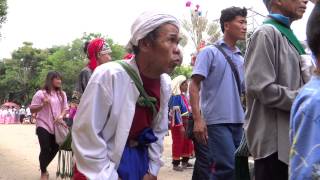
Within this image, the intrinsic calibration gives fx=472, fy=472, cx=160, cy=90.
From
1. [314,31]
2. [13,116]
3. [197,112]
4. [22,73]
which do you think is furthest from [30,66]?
[314,31]

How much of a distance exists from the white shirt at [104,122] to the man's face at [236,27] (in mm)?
1997

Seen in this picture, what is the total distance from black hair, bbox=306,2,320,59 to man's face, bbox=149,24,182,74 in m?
1.09

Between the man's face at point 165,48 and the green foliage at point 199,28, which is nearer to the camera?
the man's face at point 165,48

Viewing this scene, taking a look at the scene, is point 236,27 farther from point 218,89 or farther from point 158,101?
point 158,101

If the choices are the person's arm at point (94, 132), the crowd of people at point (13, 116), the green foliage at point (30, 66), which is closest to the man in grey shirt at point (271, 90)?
the person's arm at point (94, 132)

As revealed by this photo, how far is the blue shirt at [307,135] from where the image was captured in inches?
59.3

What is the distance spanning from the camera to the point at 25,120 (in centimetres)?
4638

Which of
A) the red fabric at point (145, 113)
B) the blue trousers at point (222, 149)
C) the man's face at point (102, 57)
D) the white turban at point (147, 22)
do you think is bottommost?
the blue trousers at point (222, 149)

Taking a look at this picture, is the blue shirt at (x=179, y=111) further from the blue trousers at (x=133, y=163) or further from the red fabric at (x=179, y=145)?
the blue trousers at (x=133, y=163)

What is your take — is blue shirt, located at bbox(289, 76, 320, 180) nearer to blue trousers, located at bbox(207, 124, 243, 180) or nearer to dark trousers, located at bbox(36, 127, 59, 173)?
blue trousers, located at bbox(207, 124, 243, 180)

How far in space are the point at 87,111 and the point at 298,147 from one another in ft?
4.22

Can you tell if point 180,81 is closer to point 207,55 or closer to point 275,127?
point 207,55

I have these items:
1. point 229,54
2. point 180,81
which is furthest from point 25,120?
point 229,54

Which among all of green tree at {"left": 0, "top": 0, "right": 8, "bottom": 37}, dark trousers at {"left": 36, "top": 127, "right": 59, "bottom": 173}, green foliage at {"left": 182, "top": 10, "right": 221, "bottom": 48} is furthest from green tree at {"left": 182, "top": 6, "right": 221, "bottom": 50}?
dark trousers at {"left": 36, "top": 127, "right": 59, "bottom": 173}
